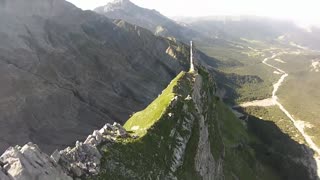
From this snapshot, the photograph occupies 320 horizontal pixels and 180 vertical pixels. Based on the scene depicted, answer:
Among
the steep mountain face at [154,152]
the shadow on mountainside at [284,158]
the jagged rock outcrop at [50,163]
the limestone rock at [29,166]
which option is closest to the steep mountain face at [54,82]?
the steep mountain face at [154,152]

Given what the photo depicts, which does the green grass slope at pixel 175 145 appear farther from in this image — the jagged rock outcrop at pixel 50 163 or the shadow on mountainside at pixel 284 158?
the shadow on mountainside at pixel 284 158

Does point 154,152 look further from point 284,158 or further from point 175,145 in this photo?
point 284,158

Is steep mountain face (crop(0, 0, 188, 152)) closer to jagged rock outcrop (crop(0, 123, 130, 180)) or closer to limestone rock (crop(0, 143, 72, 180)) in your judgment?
jagged rock outcrop (crop(0, 123, 130, 180))

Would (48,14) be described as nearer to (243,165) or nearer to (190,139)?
(243,165)

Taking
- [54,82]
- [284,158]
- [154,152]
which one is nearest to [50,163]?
[154,152]

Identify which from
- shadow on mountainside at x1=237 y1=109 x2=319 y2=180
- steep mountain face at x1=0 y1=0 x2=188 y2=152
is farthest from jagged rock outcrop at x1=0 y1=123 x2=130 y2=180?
shadow on mountainside at x1=237 y1=109 x2=319 y2=180

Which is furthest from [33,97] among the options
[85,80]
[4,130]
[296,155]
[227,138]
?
[296,155]
